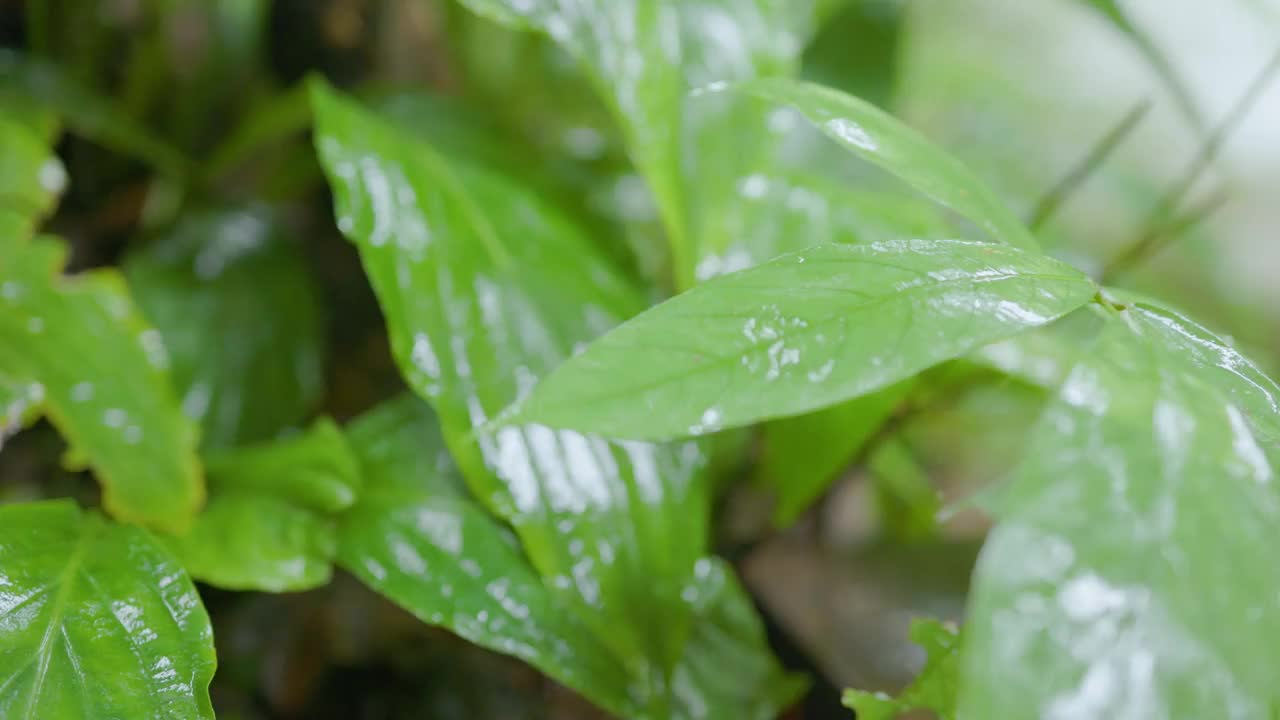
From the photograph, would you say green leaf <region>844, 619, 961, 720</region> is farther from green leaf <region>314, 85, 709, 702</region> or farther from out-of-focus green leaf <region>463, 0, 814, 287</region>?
out-of-focus green leaf <region>463, 0, 814, 287</region>

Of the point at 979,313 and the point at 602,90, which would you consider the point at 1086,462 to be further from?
the point at 602,90

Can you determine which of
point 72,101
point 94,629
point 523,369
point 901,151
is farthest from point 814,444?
point 72,101

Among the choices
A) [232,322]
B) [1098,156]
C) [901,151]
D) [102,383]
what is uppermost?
[901,151]

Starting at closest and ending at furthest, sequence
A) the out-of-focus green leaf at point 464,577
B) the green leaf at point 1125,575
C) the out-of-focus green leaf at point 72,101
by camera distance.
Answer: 1. the green leaf at point 1125,575
2. the out-of-focus green leaf at point 464,577
3. the out-of-focus green leaf at point 72,101

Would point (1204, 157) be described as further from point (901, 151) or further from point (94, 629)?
point (94, 629)

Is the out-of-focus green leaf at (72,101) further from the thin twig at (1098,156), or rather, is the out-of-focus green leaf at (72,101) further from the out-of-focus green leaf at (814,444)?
the thin twig at (1098,156)

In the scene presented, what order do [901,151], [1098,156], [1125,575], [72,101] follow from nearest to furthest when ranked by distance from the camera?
[1125,575]
[901,151]
[1098,156]
[72,101]

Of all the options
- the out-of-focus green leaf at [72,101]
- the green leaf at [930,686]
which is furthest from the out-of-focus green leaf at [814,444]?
the out-of-focus green leaf at [72,101]
